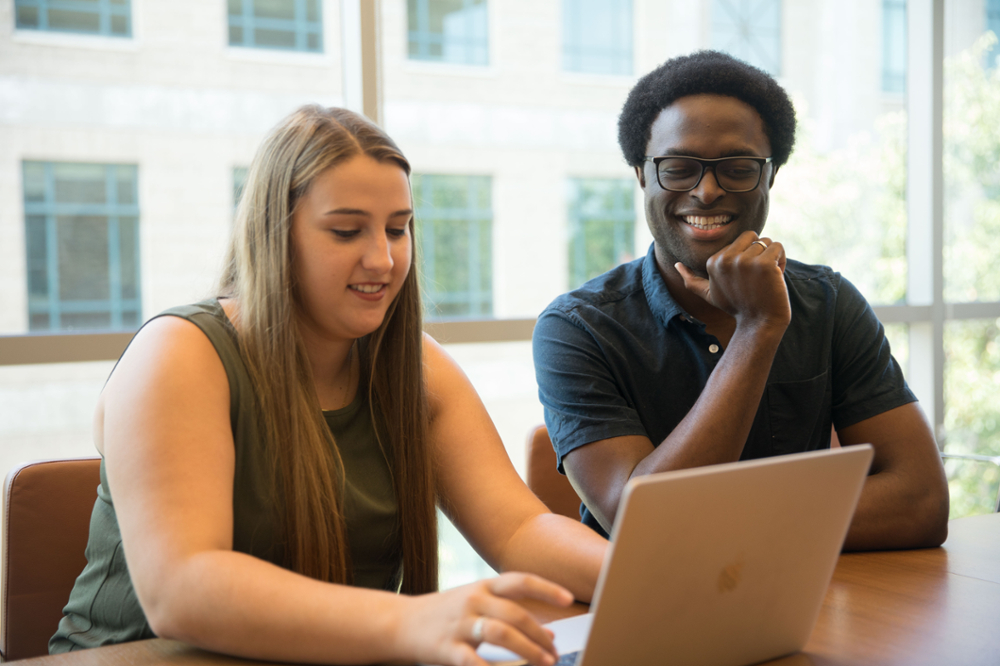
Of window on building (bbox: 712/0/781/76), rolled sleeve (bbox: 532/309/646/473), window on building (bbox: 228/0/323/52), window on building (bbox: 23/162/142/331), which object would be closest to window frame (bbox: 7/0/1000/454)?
window on building (bbox: 712/0/781/76)

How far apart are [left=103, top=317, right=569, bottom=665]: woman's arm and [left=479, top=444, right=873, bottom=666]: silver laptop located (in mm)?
65

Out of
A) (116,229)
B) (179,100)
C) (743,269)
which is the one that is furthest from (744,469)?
(116,229)

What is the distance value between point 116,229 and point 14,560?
83.2 inches

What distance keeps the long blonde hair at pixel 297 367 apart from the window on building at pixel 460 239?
2.71 metres

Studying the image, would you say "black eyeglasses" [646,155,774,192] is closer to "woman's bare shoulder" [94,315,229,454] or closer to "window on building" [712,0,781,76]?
"woman's bare shoulder" [94,315,229,454]

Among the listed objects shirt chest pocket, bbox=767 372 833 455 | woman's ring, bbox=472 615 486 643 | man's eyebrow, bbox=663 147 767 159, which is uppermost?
man's eyebrow, bbox=663 147 767 159

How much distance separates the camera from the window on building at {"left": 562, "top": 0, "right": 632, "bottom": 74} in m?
4.37

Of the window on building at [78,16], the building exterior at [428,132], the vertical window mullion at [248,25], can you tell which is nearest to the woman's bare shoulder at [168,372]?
the building exterior at [428,132]

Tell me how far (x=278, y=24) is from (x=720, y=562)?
10.9 ft

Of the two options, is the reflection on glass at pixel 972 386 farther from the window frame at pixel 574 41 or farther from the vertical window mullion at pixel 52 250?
the vertical window mullion at pixel 52 250

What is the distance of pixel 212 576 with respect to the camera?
34.9 inches

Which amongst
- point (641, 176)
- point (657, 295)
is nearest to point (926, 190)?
point (641, 176)

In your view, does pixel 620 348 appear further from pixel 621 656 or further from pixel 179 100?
pixel 179 100

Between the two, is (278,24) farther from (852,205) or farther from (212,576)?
(212,576)
